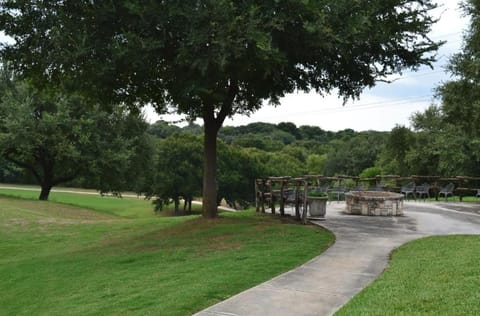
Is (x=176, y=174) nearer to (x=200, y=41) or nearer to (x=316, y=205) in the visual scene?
(x=316, y=205)

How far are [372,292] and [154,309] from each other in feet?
9.02

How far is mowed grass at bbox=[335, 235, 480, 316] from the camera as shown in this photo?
5.29 metres

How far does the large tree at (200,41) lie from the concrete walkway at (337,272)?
13.8ft

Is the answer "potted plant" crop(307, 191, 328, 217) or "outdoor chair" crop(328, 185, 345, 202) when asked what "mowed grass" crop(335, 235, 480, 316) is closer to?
"potted plant" crop(307, 191, 328, 217)

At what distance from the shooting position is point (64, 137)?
3158cm

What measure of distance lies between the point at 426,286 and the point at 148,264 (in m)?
5.10

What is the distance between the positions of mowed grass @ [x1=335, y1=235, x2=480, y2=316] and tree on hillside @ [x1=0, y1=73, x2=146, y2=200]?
24.9 m

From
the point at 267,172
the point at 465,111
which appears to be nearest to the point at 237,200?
the point at 267,172

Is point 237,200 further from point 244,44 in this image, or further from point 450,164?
point 244,44

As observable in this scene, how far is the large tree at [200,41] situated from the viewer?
1026cm

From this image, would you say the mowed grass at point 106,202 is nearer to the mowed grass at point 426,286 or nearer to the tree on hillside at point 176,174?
the tree on hillside at point 176,174

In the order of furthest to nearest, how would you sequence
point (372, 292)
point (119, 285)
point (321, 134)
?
point (321, 134)
point (119, 285)
point (372, 292)

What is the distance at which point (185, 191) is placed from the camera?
45.2 m

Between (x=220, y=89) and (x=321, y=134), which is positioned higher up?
(x=321, y=134)
